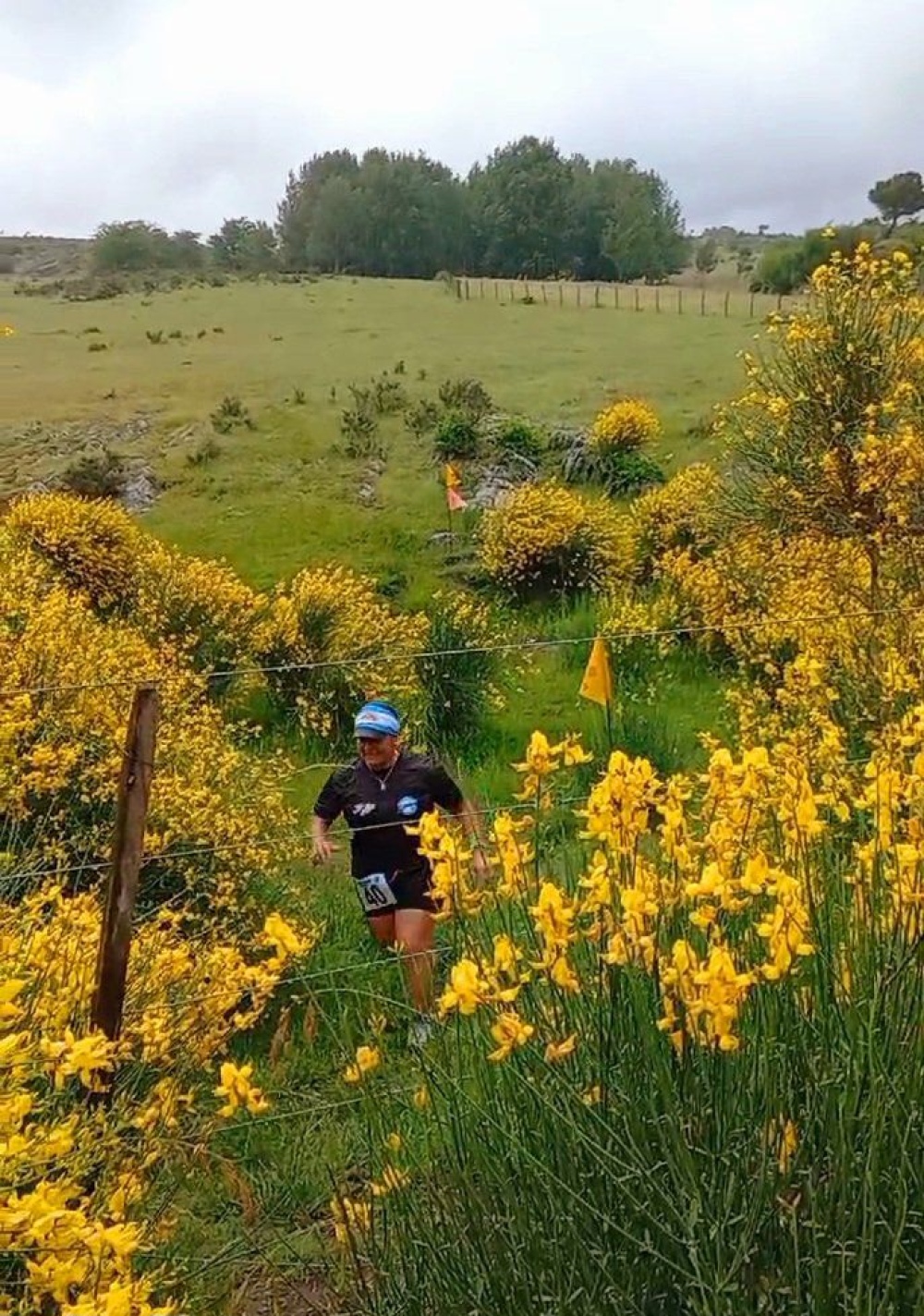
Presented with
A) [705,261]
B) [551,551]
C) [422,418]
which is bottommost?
[551,551]

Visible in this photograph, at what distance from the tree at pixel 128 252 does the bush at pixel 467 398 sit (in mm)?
36371

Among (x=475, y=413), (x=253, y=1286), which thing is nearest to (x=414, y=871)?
(x=253, y=1286)

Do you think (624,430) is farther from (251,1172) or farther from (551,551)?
(251,1172)

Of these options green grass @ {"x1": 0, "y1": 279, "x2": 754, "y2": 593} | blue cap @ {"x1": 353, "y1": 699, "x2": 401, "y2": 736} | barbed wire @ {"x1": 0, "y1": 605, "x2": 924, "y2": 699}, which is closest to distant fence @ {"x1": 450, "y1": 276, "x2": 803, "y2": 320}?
green grass @ {"x1": 0, "y1": 279, "x2": 754, "y2": 593}

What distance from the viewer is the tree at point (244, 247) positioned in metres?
55.9

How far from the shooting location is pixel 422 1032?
239 centimetres

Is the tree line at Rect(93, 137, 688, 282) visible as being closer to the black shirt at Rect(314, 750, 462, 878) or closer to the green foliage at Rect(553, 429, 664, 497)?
the green foliage at Rect(553, 429, 664, 497)

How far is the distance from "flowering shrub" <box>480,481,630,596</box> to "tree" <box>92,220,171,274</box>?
44685 mm

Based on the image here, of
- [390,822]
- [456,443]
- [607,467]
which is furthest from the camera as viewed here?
[456,443]

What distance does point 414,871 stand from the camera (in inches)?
197

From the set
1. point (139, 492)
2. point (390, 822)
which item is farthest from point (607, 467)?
point (390, 822)

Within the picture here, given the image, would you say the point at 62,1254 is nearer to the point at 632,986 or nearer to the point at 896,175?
the point at 632,986

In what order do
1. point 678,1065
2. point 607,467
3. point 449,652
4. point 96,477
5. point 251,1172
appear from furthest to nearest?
point 96,477
point 607,467
point 449,652
point 251,1172
point 678,1065

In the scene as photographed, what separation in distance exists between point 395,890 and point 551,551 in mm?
8413
